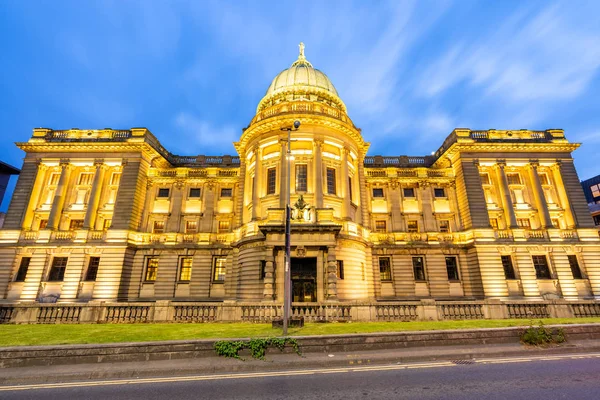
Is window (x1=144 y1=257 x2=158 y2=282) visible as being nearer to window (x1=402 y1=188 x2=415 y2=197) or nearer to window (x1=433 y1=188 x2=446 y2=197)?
window (x1=402 y1=188 x2=415 y2=197)

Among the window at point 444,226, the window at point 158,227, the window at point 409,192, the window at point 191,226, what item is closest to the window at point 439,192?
the window at point 409,192

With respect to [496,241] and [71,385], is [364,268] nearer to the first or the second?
[496,241]

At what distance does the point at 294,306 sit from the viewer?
15.5 meters

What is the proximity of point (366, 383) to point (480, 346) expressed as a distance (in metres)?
5.68

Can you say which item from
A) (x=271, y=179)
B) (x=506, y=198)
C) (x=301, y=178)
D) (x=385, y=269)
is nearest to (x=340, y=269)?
(x=301, y=178)

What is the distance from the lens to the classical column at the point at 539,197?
102ft

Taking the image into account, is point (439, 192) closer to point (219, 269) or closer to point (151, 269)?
point (219, 269)

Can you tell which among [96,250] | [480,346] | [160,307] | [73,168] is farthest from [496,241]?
[73,168]

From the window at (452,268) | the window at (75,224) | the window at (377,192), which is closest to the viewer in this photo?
the window at (452,268)

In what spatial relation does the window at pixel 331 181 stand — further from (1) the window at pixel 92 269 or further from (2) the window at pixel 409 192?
(1) the window at pixel 92 269

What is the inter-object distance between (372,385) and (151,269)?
3070 cm

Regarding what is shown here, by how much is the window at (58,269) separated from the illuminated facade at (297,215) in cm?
17

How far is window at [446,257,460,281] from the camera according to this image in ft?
103

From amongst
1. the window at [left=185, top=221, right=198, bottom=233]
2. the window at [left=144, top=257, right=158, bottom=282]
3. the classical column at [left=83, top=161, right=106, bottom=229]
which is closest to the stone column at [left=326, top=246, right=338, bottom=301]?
the window at [left=185, top=221, right=198, bottom=233]
